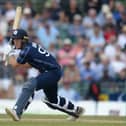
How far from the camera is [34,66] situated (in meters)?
11.7

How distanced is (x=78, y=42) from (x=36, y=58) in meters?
7.45

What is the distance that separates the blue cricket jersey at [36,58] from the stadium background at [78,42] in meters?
4.79

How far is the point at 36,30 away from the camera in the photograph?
1947 cm

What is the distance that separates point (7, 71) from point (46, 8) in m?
3.62

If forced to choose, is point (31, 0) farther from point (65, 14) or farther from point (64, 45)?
point (64, 45)

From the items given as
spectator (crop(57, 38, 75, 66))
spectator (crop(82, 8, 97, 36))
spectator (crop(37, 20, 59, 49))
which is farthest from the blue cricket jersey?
spectator (crop(82, 8, 97, 36))

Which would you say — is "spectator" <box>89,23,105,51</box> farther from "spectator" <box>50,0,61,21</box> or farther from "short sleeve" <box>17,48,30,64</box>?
"short sleeve" <box>17,48,30,64</box>

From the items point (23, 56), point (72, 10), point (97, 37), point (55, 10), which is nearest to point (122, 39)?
point (97, 37)

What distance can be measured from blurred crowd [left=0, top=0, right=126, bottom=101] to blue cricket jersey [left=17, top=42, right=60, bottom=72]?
5284mm

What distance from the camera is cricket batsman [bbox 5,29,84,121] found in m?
11.4

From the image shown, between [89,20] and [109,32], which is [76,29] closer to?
[89,20]

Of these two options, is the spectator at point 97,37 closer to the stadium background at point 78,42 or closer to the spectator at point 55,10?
the stadium background at point 78,42

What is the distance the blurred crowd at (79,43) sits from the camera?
1711 centimetres

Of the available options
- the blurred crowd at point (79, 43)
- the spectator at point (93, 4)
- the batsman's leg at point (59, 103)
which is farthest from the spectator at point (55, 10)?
the batsman's leg at point (59, 103)
